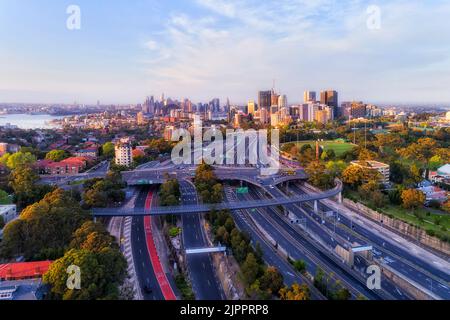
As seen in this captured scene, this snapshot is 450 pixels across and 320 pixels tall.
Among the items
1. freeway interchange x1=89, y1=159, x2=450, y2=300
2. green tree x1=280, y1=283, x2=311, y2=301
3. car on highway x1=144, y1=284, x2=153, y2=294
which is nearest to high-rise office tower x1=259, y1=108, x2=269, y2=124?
freeway interchange x1=89, y1=159, x2=450, y2=300

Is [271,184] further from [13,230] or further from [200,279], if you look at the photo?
[13,230]

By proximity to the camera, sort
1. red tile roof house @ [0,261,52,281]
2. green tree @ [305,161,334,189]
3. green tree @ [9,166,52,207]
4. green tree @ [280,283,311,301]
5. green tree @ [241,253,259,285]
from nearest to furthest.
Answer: green tree @ [280,283,311,301]
green tree @ [241,253,259,285]
red tile roof house @ [0,261,52,281]
green tree @ [9,166,52,207]
green tree @ [305,161,334,189]

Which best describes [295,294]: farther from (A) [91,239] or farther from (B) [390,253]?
(B) [390,253]

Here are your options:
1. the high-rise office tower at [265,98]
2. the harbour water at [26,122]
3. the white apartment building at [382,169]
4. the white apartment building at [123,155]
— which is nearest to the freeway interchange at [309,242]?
the white apartment building at [382,169]

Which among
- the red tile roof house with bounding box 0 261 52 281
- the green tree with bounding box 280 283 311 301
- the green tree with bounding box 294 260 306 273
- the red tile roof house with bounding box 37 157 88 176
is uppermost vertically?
the red tile roof house with bounding box 37 157 88 176

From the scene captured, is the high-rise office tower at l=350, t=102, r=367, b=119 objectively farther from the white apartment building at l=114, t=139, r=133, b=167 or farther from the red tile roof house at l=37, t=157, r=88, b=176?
the red tile roof house at l=37, t=157, r=88, b=176

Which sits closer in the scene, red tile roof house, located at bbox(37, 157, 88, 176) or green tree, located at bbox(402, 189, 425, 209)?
green tree, located at bbox(402, 189, 425, 209)

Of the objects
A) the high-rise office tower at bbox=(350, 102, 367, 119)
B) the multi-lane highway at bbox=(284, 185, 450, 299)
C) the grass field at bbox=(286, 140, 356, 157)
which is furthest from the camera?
the high-rise office tower at bbox=(350, 102, 367, 119)

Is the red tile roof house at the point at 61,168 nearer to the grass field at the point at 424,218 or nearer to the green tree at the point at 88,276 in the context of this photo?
the green tree at the point at 88,276

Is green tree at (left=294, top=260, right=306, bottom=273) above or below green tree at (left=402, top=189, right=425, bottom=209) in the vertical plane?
below

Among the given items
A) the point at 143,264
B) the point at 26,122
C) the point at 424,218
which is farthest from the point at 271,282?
the point at 26,122

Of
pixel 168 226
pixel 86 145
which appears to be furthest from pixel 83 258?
pixel 86 145
